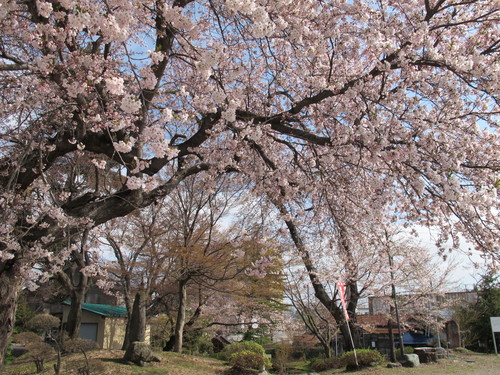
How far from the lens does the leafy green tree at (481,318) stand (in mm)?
19953

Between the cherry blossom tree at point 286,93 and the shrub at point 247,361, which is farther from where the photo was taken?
the shrub at point 247,361

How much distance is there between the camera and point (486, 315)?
20281mm

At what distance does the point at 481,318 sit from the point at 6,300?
74.9 feet

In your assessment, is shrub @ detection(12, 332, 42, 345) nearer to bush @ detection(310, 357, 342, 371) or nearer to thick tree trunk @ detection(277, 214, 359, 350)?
thick tree trunk @ detection(277, 214, 359, 350)

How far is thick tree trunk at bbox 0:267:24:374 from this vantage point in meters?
4.71

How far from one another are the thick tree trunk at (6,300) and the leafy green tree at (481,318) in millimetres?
21716

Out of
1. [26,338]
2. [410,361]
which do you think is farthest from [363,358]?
[26,338]

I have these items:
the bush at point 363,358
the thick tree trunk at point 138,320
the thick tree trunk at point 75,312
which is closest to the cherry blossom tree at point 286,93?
the thick tree trunk at point 138,320

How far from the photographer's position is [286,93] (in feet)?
18.4

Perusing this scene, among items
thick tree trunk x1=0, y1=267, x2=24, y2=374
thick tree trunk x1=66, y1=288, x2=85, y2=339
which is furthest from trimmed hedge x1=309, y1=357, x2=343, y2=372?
thick tree trunk x1=0, y1=267, x2=24, y2=374

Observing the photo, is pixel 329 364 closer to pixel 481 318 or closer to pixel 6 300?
pixel 6 300

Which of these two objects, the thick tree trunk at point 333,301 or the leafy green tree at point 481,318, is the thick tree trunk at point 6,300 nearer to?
the thick tree trunk at point 333,301

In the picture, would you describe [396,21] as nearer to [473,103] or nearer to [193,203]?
[473,103]

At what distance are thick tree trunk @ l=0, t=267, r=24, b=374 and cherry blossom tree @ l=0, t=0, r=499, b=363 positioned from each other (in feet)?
0.05
